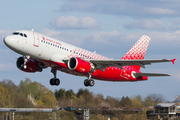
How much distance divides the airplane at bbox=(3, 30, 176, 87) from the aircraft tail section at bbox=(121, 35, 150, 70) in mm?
2237

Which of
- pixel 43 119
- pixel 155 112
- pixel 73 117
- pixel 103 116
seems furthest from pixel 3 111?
pixel 155 112

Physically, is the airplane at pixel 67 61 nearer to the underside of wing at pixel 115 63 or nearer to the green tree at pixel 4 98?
the underside of wing at pixel 115 63

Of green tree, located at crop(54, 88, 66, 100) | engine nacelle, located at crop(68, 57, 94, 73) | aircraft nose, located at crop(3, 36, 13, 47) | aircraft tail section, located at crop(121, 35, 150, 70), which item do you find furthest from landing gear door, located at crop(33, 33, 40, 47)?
green tree, located at crop(54, 88, 66, 100)

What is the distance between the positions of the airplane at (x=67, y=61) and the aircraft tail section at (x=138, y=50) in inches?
88.1

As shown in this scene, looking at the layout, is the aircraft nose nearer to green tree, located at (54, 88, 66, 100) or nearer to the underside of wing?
the underside of wing

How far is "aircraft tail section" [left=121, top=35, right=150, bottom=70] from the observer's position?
51.9 m

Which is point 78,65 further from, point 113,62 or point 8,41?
point 8,41

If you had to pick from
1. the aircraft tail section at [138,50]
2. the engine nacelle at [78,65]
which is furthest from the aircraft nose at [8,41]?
the aircraft tail section at [138,50]

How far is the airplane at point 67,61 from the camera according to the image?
125 ft

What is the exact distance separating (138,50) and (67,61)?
16.7m

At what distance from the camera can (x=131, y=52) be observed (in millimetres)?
52656

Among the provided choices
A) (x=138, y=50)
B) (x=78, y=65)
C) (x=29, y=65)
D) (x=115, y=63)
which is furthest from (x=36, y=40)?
(x=138, y=50)

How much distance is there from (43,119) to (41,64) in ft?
76.0

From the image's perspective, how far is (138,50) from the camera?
5369 cm
